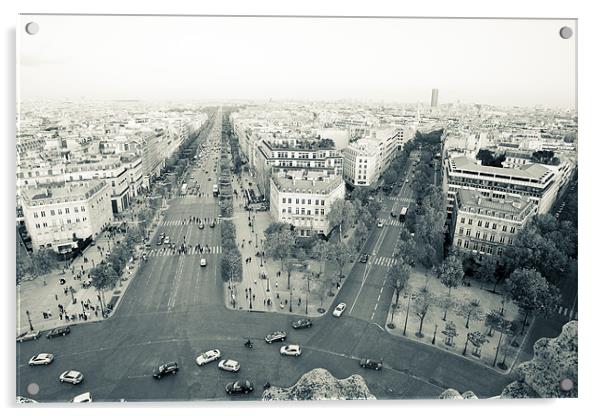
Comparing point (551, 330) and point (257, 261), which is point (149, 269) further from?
point (551, 330)

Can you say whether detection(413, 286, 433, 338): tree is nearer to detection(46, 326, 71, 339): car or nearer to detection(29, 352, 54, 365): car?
detection(29, 352, 54, 365): car

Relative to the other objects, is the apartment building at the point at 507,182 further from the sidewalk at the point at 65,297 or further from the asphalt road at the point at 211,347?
the sidewalk at the point at 65,297

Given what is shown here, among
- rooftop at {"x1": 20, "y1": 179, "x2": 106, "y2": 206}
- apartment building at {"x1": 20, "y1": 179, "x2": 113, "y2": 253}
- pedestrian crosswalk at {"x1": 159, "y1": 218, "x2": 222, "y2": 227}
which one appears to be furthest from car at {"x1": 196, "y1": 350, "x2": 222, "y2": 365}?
pedestrian crosswalk at {"x1": 159, "y1": 218, "x2": 222, "y2": 227}

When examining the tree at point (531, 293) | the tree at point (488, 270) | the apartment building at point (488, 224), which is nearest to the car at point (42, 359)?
the tree at point (531, 293)

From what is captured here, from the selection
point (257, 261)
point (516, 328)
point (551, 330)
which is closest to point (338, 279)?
point (257, 261)

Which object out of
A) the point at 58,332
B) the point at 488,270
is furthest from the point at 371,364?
the point at 58,332

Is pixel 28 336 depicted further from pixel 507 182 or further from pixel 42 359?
pixel 507 182
